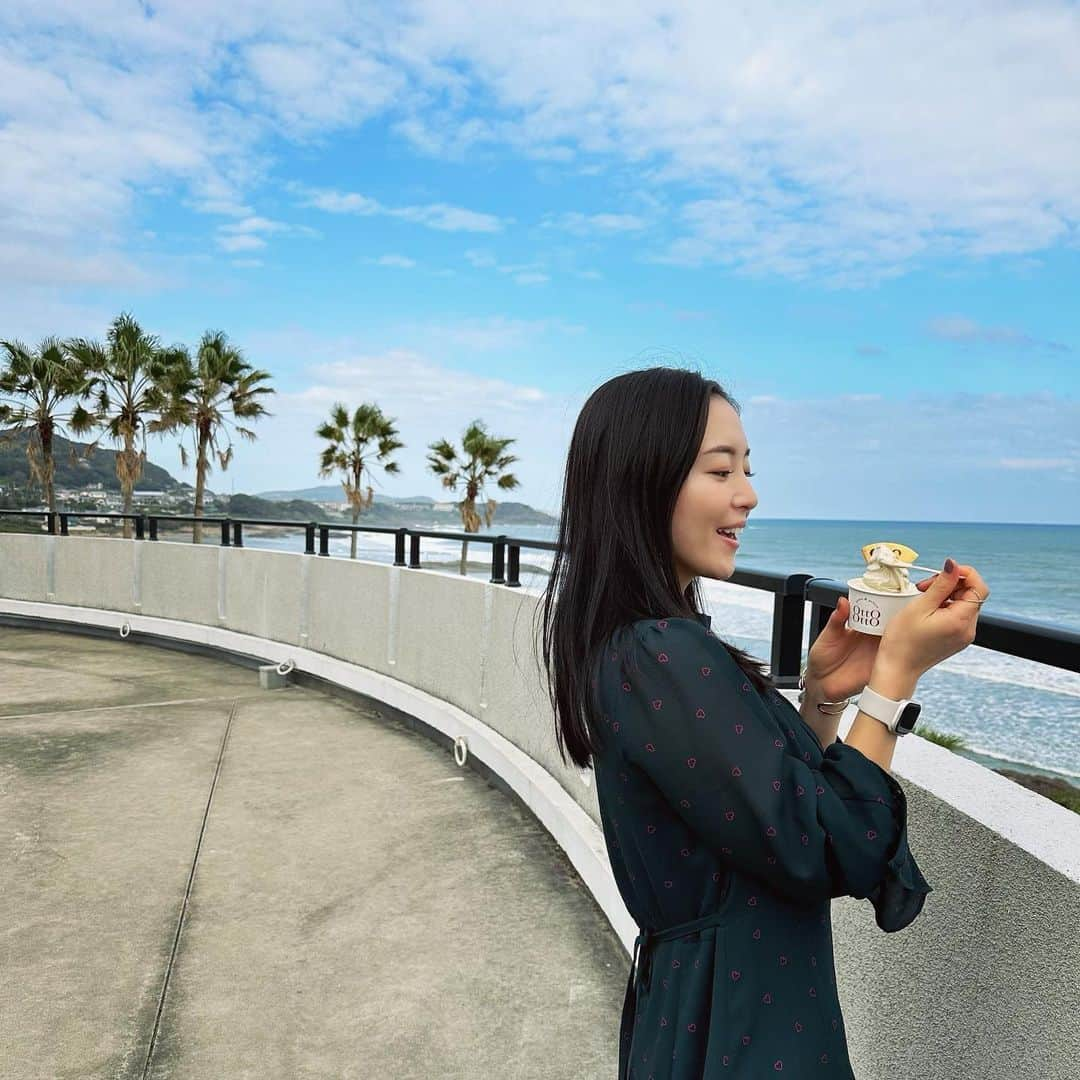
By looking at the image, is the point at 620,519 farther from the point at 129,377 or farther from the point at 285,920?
the point at 129,377

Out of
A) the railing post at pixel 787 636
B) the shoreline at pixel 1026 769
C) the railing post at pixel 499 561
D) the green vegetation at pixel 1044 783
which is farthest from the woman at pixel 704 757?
the shoreline at pixel 1026 769

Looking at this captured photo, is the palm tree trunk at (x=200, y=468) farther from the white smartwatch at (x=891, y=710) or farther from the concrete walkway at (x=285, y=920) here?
the white smartwatch at (x=891, y=710)

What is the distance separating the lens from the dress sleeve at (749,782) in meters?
1.17

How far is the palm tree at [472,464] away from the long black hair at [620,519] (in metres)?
48.8

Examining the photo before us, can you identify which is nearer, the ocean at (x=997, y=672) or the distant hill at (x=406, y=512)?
the ocean at (x=997, y=672)

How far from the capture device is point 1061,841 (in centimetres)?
152

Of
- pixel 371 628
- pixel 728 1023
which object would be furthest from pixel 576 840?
pixel 371 628

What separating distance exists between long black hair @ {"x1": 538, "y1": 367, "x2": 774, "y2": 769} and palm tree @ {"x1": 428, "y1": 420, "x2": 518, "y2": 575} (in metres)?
48.8

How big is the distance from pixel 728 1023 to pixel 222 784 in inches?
186

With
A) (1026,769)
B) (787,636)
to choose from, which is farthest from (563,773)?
(1026,769)

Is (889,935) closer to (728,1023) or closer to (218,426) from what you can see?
(728,1023)

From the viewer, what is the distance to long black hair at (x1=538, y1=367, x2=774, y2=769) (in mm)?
1350

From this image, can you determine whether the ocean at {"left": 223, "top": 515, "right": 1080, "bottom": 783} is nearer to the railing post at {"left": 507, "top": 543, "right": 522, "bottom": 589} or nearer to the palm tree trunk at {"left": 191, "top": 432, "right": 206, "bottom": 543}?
the railing post at {"left": 507, "top": 543, "right": 522, "bottom": 589}

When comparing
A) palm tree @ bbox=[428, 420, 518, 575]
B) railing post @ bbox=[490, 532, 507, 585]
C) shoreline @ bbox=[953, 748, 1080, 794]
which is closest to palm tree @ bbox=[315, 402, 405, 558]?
palm tree @ bbox=[428, 420, 518, 575]
